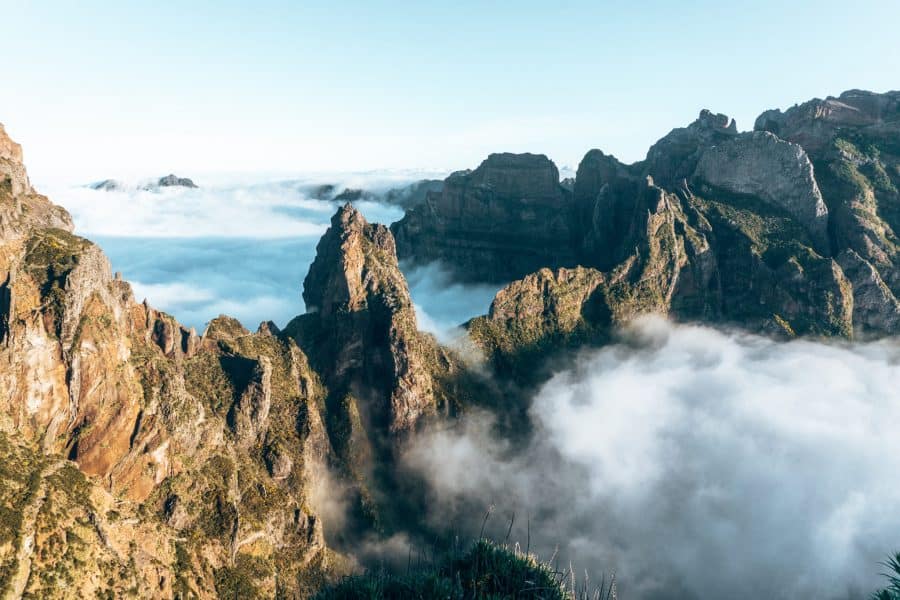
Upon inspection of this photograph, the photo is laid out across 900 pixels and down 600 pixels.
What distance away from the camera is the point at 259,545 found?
146750 mm

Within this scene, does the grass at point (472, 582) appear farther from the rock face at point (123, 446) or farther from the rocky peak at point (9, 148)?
the rocky peak at point (9, 148)

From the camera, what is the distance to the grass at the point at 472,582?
62375 millimetres

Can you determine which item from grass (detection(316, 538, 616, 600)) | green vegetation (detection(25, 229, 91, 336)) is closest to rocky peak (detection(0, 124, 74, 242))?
green vegetation (detection(25, 229, 91, 336))

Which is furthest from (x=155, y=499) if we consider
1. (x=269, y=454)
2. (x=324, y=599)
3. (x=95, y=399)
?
(x=324, y=599)

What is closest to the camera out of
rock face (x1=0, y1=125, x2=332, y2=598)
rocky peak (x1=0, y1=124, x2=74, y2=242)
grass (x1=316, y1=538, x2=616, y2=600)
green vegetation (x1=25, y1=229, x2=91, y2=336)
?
grass (x1=316, y1=538, x2=616, y2=600)

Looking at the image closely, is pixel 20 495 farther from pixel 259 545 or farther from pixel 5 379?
pixel 259 545

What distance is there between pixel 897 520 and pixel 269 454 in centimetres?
20100

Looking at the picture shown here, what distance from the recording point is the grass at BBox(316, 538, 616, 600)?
6238 cm

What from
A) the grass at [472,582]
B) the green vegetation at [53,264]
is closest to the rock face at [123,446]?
the green vegetation at [53,264]

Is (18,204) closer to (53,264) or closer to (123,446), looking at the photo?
(53,264)

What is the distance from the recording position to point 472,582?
220ft

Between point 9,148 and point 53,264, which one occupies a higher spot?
point 9,148


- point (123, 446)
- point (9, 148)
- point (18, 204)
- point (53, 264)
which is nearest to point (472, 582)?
point (123, 446)

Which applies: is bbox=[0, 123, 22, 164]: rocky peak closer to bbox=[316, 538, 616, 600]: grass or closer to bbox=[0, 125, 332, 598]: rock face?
bbox=[0, 125, 332, 598]: rock face
